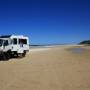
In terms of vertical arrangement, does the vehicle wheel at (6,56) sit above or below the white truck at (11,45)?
below

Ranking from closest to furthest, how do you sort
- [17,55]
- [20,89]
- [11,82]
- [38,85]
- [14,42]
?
[20,89]
[38,85]
[11,82]
[14,42]
[17,55]

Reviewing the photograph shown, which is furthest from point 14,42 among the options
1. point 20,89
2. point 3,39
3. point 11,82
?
point 20,89

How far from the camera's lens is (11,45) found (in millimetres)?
23156

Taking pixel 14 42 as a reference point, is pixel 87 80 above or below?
below

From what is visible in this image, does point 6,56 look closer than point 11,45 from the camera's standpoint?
Yes

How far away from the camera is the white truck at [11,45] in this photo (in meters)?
22.5

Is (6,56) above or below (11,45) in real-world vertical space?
below

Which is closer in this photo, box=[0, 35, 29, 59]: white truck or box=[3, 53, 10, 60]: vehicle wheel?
box=[3, 53, 10, 60]: vehicle wheel

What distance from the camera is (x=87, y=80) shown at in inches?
408

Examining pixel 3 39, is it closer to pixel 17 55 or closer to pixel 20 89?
pixel 17 55

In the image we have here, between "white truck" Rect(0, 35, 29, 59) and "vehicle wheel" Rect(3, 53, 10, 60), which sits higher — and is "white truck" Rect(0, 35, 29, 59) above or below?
above

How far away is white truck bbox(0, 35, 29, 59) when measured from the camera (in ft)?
73.8

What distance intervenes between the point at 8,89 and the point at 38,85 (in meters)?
1.44

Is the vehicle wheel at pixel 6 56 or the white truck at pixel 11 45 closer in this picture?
the vehicle wheel at pixel 6 56
